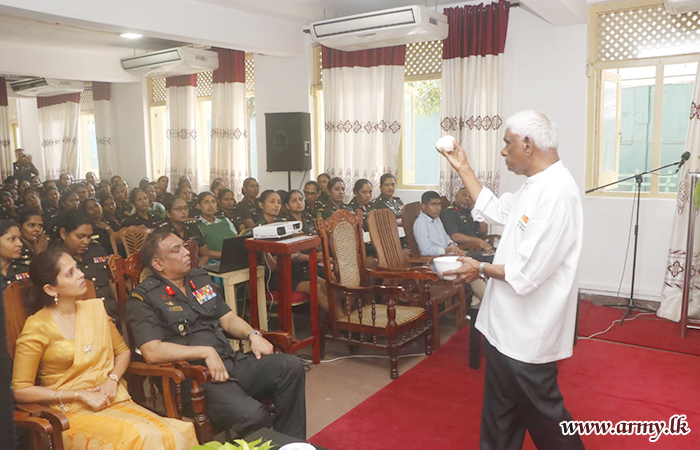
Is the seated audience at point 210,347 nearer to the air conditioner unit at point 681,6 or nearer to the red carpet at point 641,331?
the red carpet at point 641,331

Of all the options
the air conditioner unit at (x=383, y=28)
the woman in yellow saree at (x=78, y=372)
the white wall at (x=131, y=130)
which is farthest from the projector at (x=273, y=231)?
the white wall at (x=131, y=130)

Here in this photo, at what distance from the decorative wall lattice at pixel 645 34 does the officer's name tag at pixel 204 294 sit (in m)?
4.24

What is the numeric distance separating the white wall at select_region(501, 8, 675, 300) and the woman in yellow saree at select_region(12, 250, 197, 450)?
437 cm

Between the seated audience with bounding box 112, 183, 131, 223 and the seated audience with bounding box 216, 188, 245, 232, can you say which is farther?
the seated audience with bounding box 112, 183, 131, 223

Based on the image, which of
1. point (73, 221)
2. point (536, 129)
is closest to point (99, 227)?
point (73, 221)

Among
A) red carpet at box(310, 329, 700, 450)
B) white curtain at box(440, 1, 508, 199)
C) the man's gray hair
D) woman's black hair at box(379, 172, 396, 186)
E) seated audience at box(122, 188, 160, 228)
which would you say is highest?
white curtain at box(440, 1, 508, 199)

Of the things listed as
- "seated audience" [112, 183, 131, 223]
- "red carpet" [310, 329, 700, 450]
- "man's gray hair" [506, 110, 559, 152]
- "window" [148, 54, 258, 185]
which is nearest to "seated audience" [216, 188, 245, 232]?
"seated audience" [112, 183, 131, 223]

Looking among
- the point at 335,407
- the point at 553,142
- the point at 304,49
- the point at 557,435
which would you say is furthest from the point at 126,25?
the point at 557,435

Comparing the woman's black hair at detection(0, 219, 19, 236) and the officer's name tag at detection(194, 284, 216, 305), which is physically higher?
the woman's black hair at detection(0, 219, 19, 236)

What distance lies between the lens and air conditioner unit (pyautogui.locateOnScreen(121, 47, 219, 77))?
721 centimetres

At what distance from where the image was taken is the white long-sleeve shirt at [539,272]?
2.01 meters

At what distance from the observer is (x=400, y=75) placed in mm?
6215

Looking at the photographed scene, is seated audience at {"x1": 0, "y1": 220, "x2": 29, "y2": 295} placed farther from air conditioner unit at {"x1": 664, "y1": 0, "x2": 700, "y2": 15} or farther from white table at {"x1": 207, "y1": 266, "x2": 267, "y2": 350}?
air conditioner unit at {"x1": 664, "y1": 0, "x2": 700, "y2": 15}

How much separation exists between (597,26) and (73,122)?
9.37 meters
